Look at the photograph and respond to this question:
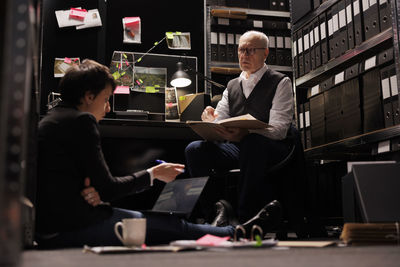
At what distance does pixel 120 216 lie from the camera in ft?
5.71

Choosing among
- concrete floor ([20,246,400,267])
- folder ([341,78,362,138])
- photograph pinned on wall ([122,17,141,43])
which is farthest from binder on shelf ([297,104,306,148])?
concrete floor ([20,246,400,267])

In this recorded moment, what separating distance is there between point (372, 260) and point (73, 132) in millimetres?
987

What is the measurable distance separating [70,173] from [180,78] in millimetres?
2073

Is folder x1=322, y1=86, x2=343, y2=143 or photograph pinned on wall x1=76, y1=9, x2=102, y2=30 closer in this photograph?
folder x1=322, y1=86, x2=343, y2=143

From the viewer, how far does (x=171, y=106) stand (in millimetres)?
3498

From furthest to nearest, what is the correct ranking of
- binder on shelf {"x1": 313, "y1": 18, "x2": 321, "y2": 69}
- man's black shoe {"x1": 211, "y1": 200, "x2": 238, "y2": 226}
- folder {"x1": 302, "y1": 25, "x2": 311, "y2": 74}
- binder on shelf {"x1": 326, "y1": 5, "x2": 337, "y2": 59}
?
folder {"x1": 302, "y1": 25, "x2": 311, "y2": 74}
binder on shelf {"x1": 313, "y1": 18, "x2": 321, "y2": 69}
binder on shelf {"x1": 326, "y1": 5, "x2": 337, "y2": 59}
man's black shoe {"x1": 211, "y1": 200, "x2": 238, "y2": 226}

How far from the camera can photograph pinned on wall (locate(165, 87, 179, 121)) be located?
3461 millimetres

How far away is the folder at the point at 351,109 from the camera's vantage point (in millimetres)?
2873

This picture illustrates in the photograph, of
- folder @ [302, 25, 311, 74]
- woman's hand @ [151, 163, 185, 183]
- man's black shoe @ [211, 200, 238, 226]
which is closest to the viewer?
woman's hand @ [151, 163, 185, 183]

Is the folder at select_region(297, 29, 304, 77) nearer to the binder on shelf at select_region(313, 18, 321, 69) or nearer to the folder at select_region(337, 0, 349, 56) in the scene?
the binder on shelf at select_region(313, 18, 321, 69)

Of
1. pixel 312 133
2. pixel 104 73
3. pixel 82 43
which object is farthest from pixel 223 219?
pixel 82 43

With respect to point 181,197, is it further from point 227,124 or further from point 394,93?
point 394,93

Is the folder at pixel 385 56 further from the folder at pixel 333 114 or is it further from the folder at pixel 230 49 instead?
the folder at pixel 230 49

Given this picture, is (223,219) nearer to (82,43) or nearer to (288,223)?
(288,223)
